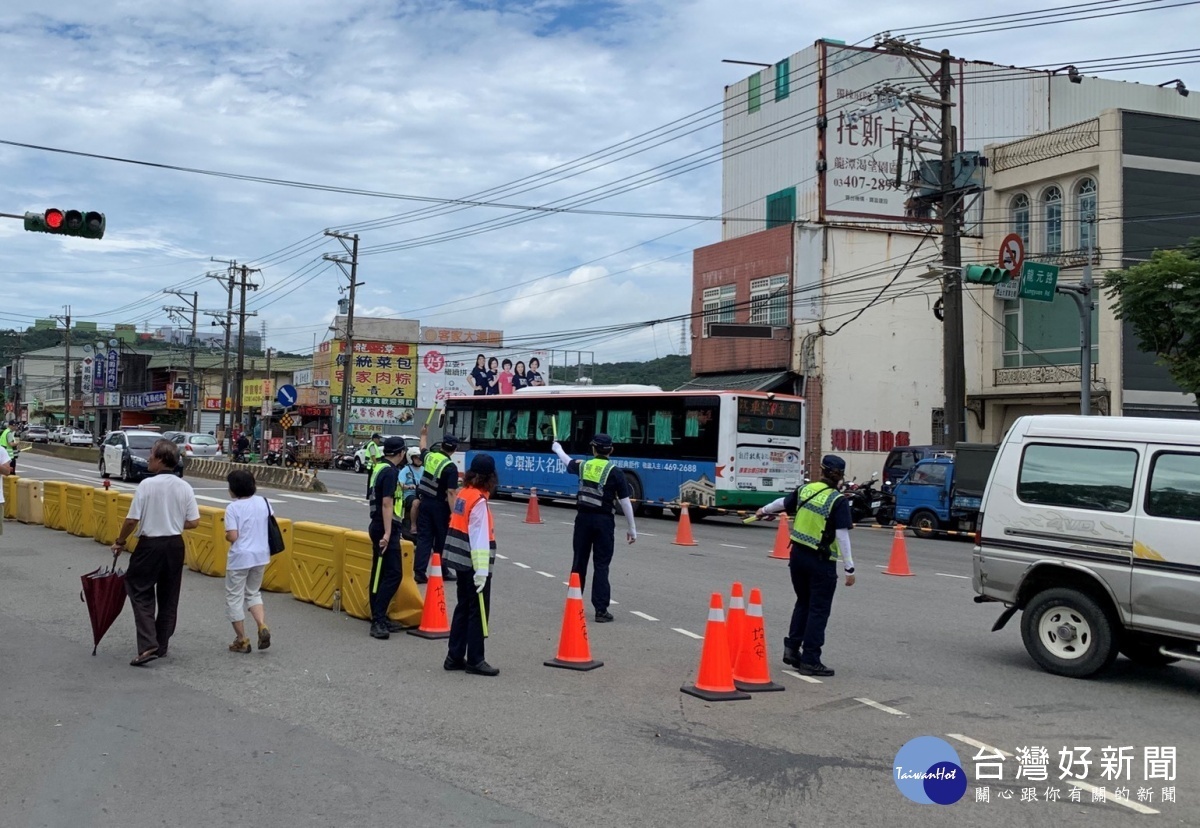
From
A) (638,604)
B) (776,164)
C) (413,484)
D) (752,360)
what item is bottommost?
(638,604)

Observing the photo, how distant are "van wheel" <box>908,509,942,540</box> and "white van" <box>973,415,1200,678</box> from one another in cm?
1513

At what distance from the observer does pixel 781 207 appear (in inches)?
1578

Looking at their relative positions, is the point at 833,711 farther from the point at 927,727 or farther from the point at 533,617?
the point at 533,617

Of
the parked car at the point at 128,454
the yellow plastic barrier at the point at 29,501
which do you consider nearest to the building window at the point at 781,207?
the parked car at the point at 128,454

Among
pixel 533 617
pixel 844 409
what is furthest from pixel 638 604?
pixel 844 409

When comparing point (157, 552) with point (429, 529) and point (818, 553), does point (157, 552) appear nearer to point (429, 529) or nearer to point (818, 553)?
point (429, 529)

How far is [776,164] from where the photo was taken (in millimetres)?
40781

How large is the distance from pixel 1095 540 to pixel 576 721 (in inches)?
178

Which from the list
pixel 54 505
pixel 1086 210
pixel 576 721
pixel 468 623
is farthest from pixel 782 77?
pixel 576 721

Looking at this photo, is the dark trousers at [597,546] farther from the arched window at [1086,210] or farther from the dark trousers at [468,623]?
the arched window at [1086,210]

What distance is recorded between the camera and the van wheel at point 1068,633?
859 cm

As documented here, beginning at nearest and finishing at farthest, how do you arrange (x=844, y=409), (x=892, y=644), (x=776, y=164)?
1. (x=892, y=644)
2. (x=844, y=409)
3. (x=776, y=164)

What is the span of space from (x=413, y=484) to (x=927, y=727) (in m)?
8.24

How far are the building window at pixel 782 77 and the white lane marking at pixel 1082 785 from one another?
120 feet
